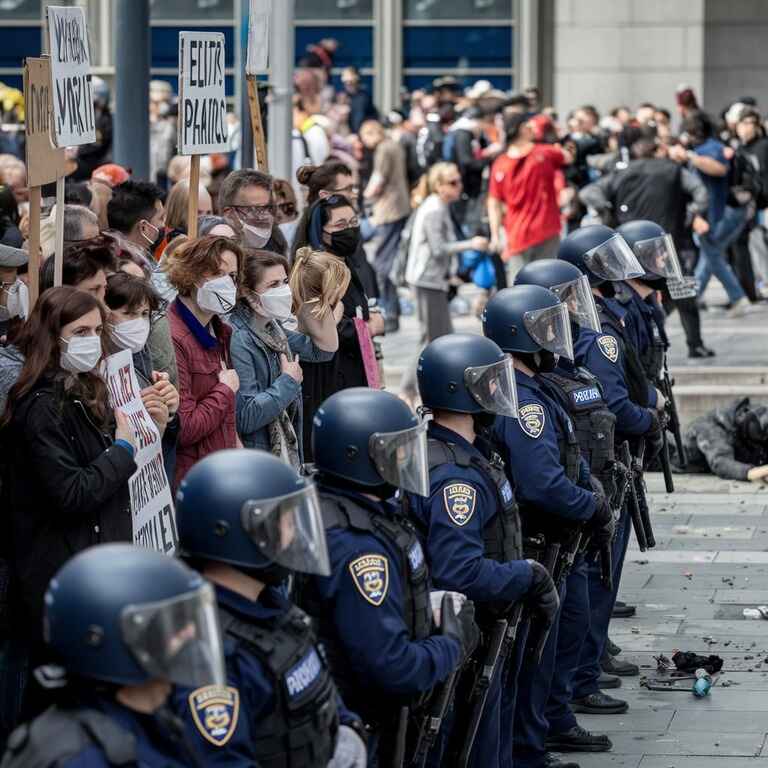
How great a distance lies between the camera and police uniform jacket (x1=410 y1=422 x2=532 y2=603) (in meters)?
5.01

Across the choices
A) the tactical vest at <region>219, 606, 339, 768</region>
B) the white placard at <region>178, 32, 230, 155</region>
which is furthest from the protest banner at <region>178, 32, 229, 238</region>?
the tactical vest at <region>219, 606, 339, 768</region>

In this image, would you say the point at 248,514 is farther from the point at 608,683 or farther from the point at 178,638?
the point at 608,683

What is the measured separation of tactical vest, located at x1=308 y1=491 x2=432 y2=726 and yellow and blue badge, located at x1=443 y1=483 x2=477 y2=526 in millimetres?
602

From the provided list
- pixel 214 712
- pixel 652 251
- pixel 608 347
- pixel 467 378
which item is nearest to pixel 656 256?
pixel 652 251

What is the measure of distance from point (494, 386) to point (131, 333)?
1217mm

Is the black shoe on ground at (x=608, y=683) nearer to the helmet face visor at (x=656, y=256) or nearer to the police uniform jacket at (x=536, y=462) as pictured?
the police uniform jacket at (x=536, y=462)

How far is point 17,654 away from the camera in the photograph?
5188 mm

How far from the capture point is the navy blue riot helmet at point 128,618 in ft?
9.95

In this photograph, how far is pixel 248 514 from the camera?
142 inches

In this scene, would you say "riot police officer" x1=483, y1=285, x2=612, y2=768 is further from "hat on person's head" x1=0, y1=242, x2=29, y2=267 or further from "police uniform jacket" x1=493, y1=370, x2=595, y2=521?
"hat on person's head" x1=0, y1=242, x2=29, y2=267

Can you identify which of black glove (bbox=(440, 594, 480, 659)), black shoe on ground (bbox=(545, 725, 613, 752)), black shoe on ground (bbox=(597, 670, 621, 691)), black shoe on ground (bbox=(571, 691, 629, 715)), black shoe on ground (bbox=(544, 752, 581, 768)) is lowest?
black shoe on ground (bbox=(597, 670, 621, 691))

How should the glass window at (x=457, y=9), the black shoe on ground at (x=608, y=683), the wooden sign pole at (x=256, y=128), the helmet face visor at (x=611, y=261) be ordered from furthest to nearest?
the glass window at (x=457, y=9), the wooden sign pole at (x=256, y=128), the helmet face visor at (x=611, y=261), the black shoe on ground at (x=608, y=683)

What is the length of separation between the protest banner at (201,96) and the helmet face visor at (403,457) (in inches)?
136

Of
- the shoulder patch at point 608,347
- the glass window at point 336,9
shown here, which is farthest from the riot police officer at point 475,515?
the glass window at point 336,9
